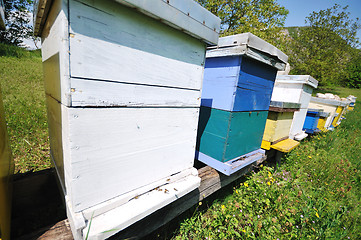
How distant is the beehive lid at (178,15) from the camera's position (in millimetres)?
820

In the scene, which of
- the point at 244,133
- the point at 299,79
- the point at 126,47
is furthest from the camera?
the point at 299,79

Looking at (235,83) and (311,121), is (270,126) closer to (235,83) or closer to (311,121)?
(235,83)

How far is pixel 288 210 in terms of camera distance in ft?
6.31

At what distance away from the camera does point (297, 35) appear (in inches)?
631

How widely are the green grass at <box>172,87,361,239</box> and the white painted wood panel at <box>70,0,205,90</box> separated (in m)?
1.59

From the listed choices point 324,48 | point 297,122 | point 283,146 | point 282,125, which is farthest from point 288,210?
point 324,48

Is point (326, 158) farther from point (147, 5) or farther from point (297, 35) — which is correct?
point (297, 35)

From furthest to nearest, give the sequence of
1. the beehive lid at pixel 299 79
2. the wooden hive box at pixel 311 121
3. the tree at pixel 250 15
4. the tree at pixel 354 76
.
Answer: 1. the tree at pixel 354 76
2. the tree at pixel 250 15
3. the wooden hive box at pixel 311 121
4. the beehive lid at pixel 299 79

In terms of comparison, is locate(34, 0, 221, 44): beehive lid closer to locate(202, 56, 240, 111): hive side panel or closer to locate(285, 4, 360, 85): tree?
locate(202, 56, 240, 111): hive side panel

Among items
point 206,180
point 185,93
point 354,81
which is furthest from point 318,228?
point 354,81

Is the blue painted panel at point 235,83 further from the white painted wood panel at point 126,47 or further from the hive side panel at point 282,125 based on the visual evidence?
the hive side panel at point 282,125

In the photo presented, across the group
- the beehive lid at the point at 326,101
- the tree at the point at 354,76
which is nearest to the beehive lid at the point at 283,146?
the beehive lid at the point at 326,101

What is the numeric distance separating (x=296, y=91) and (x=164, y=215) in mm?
3268

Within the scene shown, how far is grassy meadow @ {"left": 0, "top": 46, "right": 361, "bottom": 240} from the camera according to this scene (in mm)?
1744
